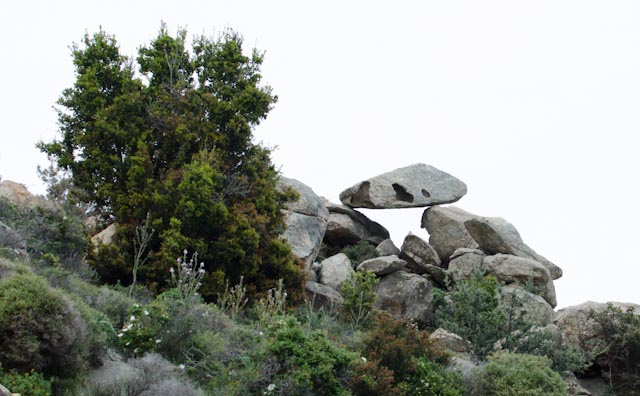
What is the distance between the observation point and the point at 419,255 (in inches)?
850

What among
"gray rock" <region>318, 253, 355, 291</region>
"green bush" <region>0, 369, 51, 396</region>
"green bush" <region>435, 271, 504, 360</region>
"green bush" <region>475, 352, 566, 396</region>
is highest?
"gray rock" <region>318, 253, 355, 291</region>

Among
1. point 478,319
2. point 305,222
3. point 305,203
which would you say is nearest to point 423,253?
point 305,203

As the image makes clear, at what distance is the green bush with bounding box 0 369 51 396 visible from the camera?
673cm

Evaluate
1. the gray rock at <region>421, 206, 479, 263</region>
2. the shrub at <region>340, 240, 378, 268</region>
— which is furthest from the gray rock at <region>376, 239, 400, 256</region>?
the gray rock at <region>421, 206, 479, 263</region>

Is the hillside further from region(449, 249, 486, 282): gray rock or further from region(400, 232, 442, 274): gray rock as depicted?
region(400, 232, 442, 274): gray rock

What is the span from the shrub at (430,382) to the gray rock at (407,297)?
361 inches

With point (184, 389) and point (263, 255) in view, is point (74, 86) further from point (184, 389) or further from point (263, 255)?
point (184, 389)

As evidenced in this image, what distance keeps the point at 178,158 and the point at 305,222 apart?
14.6 feet

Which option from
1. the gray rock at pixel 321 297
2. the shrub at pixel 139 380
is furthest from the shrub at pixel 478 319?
the shrub at pixel 139 380

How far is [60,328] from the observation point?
24.3ft

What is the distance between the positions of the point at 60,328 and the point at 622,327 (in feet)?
39.7

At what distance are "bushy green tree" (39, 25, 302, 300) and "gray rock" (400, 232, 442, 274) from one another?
6.43 meters

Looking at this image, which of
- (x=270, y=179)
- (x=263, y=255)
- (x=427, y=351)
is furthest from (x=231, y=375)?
(x=270, y=179)

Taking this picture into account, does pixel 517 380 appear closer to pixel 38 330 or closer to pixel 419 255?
pixel 38 330
